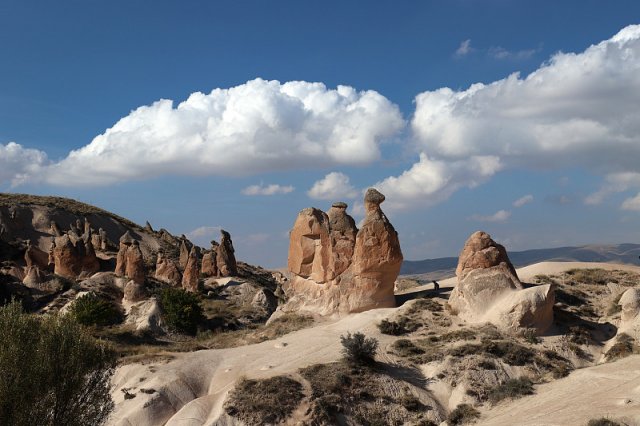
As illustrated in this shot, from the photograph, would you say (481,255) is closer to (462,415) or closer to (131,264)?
(462,415)

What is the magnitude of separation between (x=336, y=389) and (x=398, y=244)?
11830mm

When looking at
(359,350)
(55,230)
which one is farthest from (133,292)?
(55,230)

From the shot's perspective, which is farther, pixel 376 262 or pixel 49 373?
pixel 376 262

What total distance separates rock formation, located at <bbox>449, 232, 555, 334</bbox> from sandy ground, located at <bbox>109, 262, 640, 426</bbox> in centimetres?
385

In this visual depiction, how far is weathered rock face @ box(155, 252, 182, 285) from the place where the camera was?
5597 cm

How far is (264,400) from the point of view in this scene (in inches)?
858

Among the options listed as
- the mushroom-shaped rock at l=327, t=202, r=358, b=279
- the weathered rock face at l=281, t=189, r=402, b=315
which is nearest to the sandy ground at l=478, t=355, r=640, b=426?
the weathered rock face at l=281, t=189, r=402, b=315

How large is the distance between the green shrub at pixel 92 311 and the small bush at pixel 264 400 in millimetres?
18614

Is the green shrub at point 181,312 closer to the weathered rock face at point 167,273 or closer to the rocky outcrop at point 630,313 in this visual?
the weathered rock face at point 167,273

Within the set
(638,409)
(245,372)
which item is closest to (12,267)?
(245,372)

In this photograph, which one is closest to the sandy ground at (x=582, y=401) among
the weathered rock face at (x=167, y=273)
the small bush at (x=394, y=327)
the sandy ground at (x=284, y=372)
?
the sandy ground at (x=284, y=372)

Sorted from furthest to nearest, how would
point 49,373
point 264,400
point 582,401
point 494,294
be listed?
1. point 494,294
2. point 264,400
3. point 582,401
4. point 49,373

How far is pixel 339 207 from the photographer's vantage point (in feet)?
118

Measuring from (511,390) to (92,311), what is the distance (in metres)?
27.5
